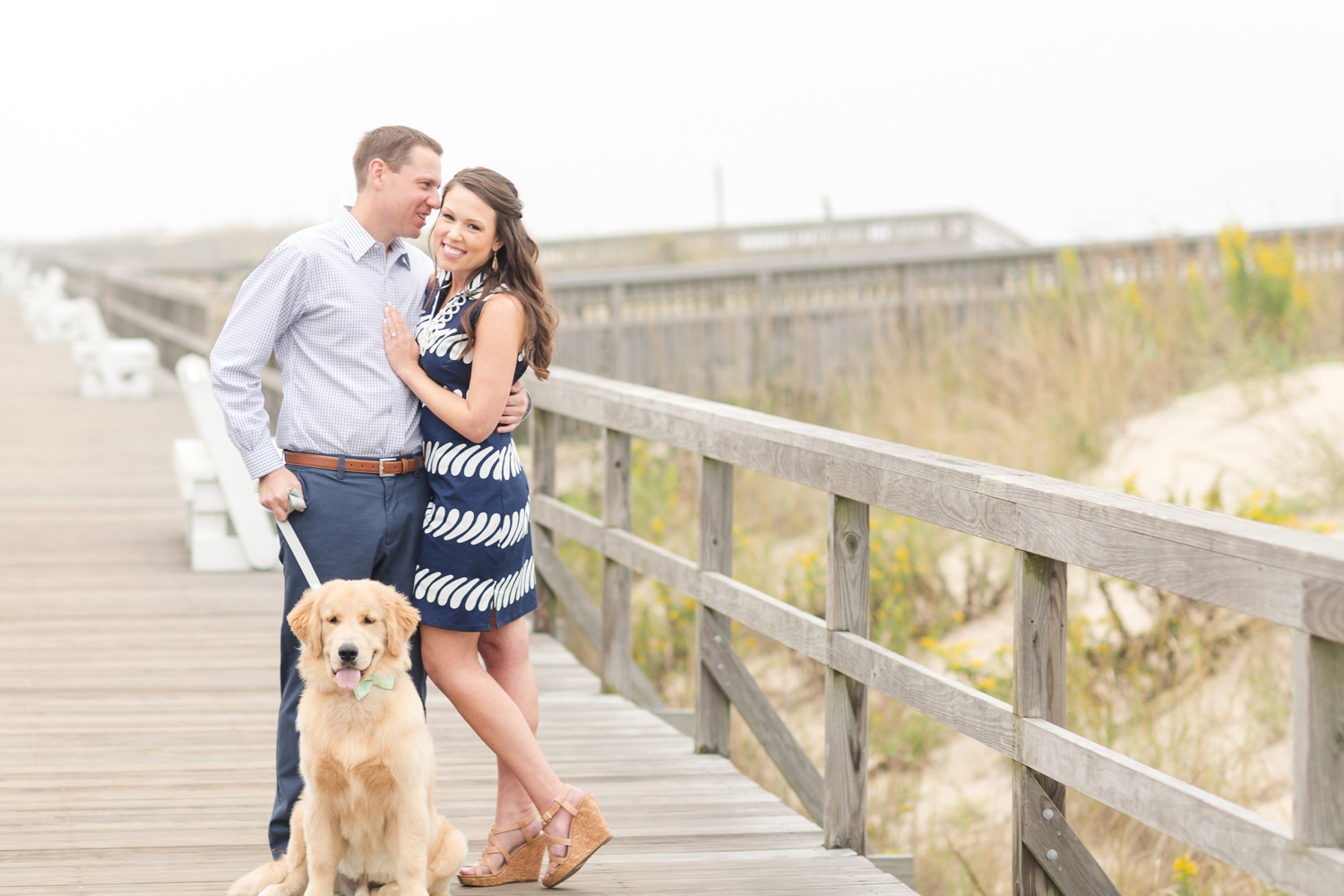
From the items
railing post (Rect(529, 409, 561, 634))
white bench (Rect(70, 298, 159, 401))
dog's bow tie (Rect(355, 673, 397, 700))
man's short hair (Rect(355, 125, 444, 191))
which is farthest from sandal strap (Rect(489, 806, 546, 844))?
white bench (Rect(70, 298, 159, 401))

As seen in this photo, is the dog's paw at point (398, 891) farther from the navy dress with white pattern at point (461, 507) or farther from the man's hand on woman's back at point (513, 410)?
the man's hand on woman's back at point (513, 410)

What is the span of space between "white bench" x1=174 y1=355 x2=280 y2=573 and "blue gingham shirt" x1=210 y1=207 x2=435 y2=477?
4.19m

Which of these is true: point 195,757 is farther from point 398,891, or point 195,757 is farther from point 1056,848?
point 1056,848

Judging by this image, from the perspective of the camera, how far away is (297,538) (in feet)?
11.8

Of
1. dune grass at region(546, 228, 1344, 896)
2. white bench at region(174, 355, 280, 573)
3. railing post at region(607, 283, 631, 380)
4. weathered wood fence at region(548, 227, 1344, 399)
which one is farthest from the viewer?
railing post at region(607, 283, 631, 380)

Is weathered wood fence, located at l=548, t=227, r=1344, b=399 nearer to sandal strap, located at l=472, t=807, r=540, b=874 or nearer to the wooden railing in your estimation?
the wooden railing

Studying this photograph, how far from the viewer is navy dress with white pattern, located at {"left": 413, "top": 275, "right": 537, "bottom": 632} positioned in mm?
3611

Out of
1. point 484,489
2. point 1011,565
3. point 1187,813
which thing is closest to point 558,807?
point 484,489

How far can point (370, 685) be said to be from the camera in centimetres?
321

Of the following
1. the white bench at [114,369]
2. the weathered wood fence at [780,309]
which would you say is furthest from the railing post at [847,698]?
the white bench at [114,369]

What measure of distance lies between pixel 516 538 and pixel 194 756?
68.4 inches

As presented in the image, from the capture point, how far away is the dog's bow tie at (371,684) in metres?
3.18

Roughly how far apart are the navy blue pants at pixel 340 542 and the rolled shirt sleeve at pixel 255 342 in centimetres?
12

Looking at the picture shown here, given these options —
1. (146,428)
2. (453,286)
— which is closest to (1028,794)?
(453,286)
